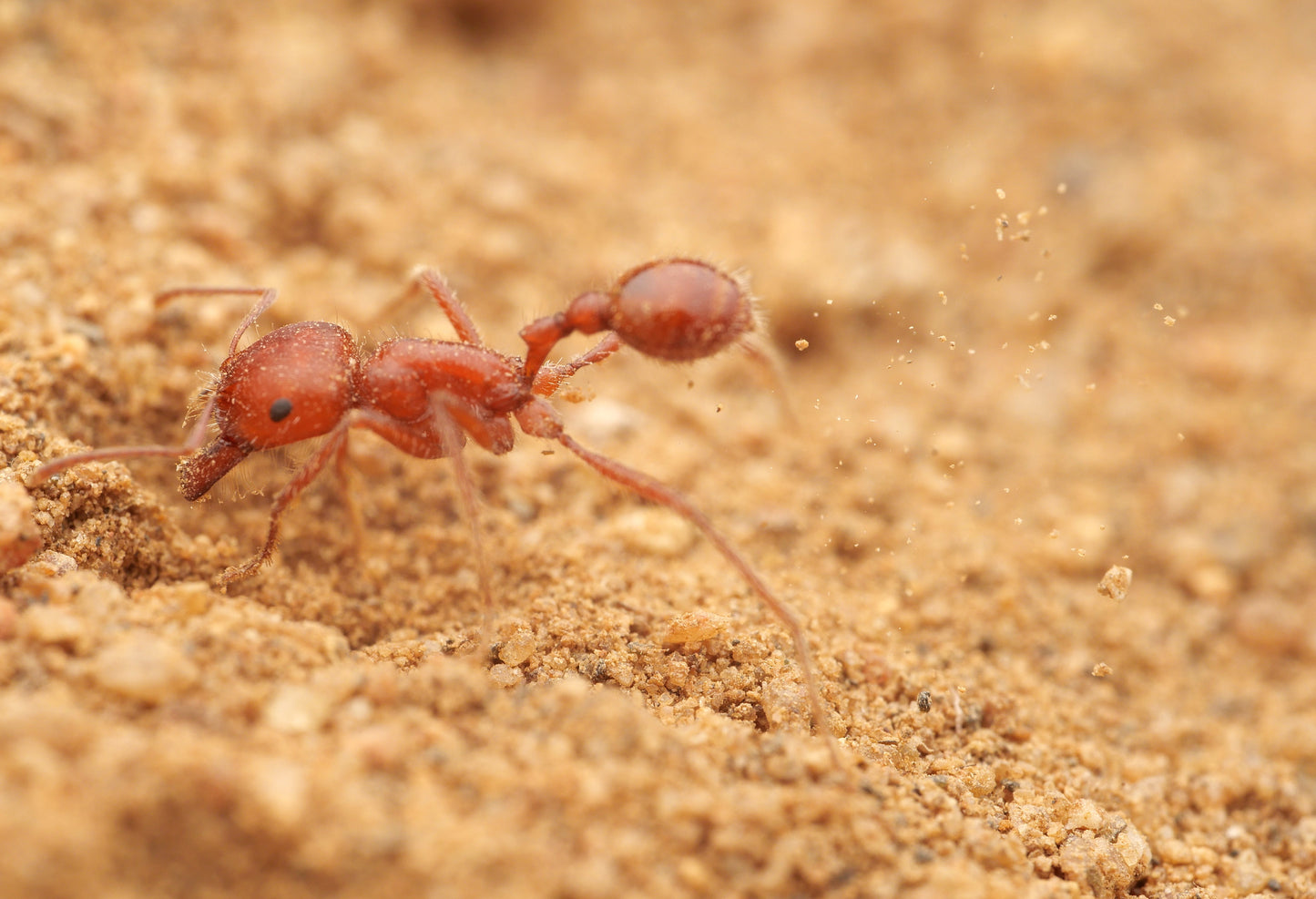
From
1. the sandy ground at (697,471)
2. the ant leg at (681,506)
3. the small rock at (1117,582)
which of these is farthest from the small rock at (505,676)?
the small rock at (1117,582)

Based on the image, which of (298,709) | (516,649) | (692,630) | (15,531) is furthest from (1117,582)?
(15,531)

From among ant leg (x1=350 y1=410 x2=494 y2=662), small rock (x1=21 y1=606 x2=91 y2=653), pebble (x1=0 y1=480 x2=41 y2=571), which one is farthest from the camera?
ant leg (x1=350 y1=410 x2=494 y2=662)

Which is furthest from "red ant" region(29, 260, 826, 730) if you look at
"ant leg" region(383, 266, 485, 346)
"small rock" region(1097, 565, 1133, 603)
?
"small rock" region(1097, 565, 1133, 603)

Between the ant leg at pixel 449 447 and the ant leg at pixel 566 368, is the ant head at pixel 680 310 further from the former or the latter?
the ant leg at pixel 449 447

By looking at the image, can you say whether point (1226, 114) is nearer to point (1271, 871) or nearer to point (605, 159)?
point (605, 159)

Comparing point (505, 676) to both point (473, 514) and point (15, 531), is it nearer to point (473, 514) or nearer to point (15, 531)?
point (473, 514)

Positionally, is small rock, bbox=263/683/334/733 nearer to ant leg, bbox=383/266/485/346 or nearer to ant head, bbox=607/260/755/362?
ant head, bbox=607/260/755/362
